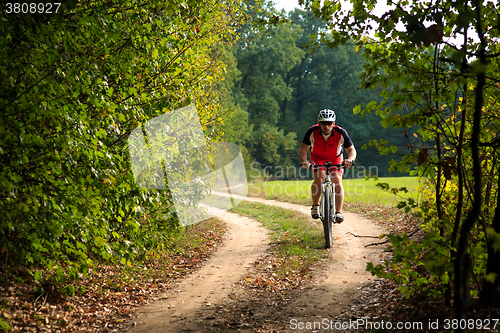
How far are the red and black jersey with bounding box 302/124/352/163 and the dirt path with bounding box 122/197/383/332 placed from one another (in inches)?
79.5

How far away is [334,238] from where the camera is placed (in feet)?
29.4

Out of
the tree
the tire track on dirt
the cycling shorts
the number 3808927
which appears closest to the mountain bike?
the cycling shorts

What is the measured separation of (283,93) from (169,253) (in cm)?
3976

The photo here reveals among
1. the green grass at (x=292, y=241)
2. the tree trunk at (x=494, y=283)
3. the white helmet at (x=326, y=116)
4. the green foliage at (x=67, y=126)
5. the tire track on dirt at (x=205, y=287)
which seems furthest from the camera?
the white helmet at (x=326, y=116)

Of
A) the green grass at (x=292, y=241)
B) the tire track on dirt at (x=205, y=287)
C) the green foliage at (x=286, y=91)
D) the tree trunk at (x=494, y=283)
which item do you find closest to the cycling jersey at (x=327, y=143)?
the green grass at (x=292, y=241)

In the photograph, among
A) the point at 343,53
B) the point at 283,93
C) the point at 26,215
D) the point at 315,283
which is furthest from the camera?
the point at 343,53

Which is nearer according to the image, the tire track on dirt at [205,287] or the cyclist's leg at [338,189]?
the tire track on dirt at [205,287]

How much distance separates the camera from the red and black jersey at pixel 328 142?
24.9 feet

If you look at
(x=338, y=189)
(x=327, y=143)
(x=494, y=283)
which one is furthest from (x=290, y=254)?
(x=494, y=283)

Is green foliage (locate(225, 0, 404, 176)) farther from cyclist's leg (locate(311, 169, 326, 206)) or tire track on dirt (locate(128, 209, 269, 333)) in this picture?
cyclist's leg (locate(311, 169, 326, 206))

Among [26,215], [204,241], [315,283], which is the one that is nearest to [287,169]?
[204,241]

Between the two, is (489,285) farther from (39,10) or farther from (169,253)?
(169,253)

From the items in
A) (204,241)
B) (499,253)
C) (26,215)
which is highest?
(26,215)

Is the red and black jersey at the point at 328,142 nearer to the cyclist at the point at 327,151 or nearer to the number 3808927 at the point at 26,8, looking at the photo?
the cyclist at the point at 327,151
